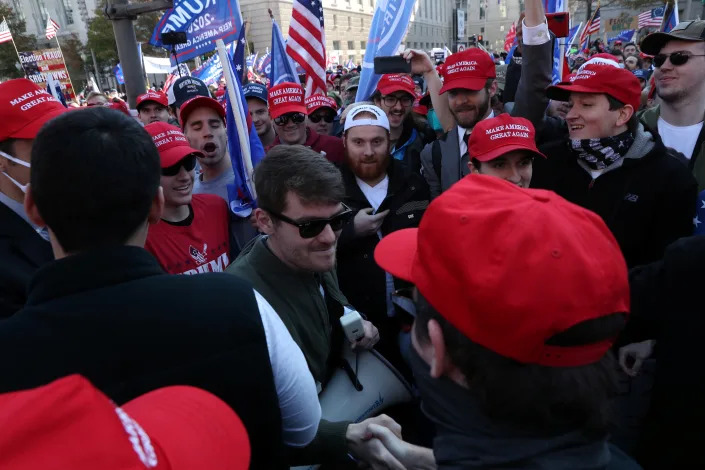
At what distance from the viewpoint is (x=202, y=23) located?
191 inches

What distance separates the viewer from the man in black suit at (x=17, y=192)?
168 centimetres

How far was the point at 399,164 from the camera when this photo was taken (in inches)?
129

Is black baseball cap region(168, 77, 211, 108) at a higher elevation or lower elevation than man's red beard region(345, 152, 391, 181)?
higher

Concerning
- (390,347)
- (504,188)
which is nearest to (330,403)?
(390,347)

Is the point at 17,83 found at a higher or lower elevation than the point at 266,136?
higher

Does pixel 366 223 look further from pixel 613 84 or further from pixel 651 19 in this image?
pixel 651 19

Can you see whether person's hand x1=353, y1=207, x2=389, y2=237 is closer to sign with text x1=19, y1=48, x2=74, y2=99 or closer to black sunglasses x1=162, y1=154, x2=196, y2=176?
black sunglasses x1=162, y1=154, x2=196, y2=176

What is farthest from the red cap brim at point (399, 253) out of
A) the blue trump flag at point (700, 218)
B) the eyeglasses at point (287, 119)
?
the eyeglasses at point (287, 119)

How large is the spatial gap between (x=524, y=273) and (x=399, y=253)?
447 mm

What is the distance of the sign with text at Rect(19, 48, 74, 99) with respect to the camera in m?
13.6

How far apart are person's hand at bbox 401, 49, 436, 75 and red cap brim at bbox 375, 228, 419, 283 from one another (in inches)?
124

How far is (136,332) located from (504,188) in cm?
86

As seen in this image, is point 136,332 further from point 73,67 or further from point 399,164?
point 73,67

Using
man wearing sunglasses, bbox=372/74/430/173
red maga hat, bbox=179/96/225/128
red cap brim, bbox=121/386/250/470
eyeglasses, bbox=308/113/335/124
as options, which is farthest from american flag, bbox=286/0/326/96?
red cap brim, bbox=121/386/250/470
